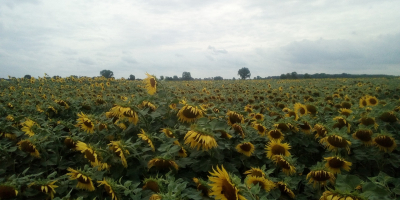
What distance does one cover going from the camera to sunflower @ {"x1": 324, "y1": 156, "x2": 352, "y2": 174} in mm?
2104

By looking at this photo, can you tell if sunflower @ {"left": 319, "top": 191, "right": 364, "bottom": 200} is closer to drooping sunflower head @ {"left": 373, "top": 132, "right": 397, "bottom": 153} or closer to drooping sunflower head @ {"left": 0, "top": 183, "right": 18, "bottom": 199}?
drooping sunflower head @ {"left": 373, "top": 132, "right": 397, "bottom": 153}

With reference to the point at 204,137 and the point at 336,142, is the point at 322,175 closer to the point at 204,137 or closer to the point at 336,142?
the point at 336,142

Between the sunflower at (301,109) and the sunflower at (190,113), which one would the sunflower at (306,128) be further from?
the sunflower at (190,113)

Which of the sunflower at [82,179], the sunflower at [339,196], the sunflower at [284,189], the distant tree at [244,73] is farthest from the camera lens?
the distant tree at [244,73]

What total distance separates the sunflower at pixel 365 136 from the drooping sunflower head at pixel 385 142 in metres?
0.08

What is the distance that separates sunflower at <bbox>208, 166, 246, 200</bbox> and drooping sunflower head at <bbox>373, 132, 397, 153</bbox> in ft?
6.26

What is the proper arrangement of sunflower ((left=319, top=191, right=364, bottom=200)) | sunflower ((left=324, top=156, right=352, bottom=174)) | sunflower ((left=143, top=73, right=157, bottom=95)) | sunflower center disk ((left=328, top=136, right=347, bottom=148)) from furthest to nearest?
sunflower ((left=143, top=73, right=157, bottom=95)), sunflower center disk ((left=328, top=136, right=347, bottom=148)), sunflower ((left=324, top=156, right=352, bottom=174)), sunflower ((left=319, top=191, right=364, bottom=200))

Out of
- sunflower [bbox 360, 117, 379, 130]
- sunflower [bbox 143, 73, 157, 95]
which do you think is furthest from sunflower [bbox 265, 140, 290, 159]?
sunflower [bbox 143, 73, 157, 95]

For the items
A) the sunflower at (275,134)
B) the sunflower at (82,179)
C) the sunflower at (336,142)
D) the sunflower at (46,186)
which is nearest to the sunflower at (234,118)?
the sunflower at (275,134)

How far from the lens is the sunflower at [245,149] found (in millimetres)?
2404

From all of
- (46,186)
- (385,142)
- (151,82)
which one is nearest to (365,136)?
(385,142)

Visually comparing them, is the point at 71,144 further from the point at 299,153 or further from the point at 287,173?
the point at 299,153

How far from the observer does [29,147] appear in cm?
219

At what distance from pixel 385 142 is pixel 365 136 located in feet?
0.59
